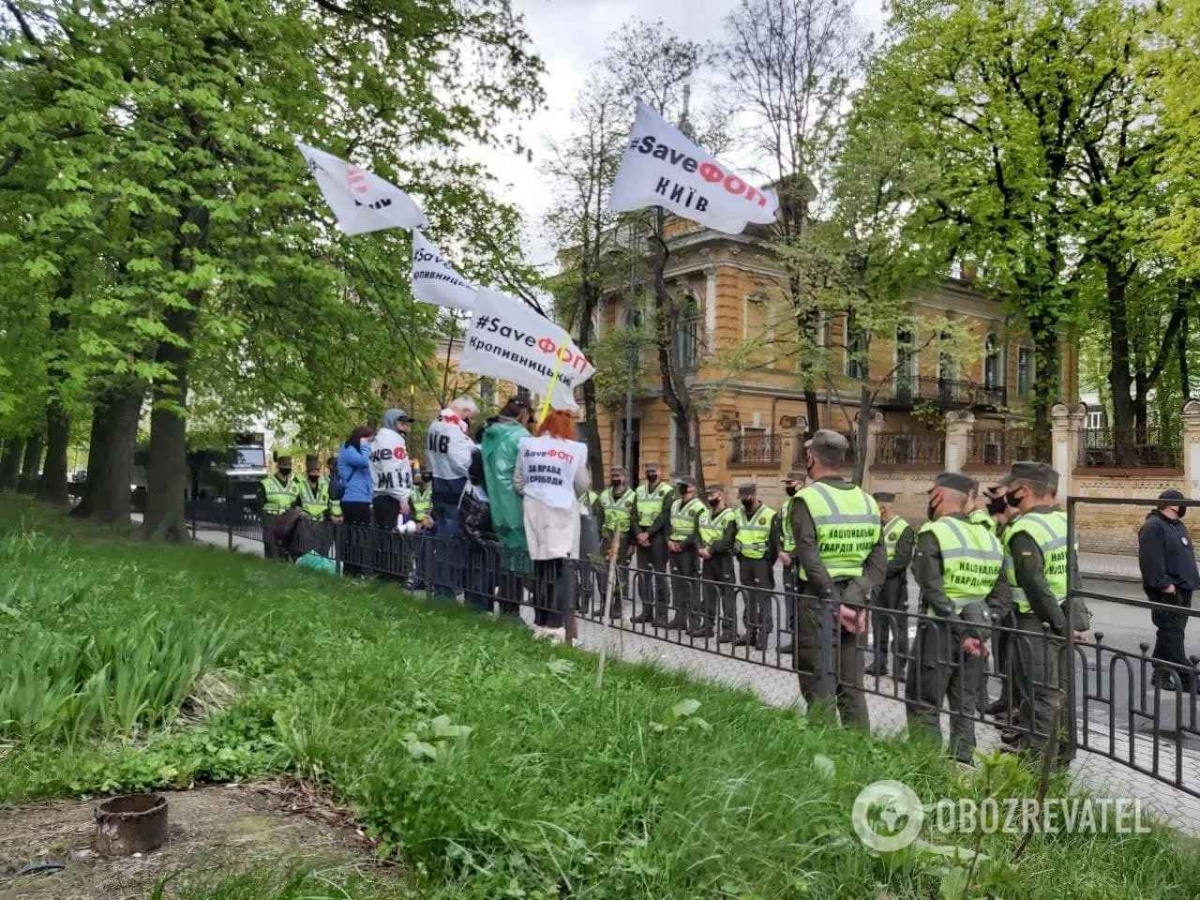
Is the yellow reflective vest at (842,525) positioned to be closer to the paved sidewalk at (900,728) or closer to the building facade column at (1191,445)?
the paved sidewalk at (900,728)

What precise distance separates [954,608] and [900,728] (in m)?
1.05

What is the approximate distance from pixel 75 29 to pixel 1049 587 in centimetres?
1121

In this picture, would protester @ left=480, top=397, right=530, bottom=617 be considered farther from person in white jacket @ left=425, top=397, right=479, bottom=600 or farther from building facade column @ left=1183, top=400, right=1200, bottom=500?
building facade column @ left=1183, top=400, right=1200, bottom=500

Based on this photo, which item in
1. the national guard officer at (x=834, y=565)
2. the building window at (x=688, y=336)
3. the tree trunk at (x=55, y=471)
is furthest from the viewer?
the building window at (x=688, y=336)

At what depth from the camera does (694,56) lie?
28.1 m

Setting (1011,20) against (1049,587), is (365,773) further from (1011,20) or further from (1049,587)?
(1011,20)

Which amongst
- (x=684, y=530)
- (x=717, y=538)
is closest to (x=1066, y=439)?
(x=684, y=530)

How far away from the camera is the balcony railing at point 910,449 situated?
1112 inches

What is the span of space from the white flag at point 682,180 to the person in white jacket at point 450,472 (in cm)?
335

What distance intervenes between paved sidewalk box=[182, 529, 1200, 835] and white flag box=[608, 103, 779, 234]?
269 centimetres

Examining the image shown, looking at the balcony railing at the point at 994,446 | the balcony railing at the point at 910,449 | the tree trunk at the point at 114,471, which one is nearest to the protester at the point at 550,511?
the tree trunk at the point at 114,471

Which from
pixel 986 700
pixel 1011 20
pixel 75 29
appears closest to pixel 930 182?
pixel 1011 20

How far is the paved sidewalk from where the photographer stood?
4801 millimetres

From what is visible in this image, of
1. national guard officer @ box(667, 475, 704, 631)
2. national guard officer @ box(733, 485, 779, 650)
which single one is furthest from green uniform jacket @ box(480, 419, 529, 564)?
national guard officer @ box(667, 475, 704, 631)
